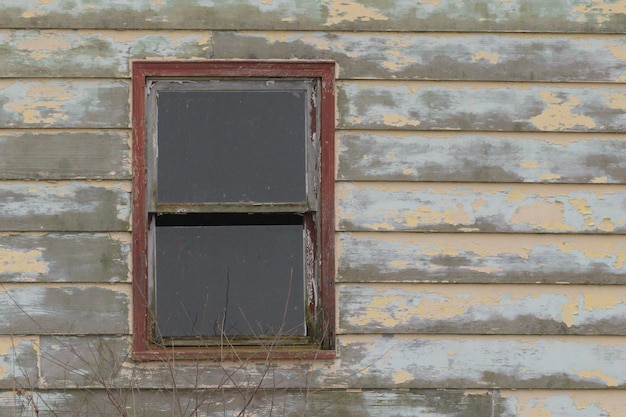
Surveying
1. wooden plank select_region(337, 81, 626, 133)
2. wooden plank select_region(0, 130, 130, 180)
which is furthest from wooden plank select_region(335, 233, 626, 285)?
wooden plank select_region(0, 130, 130, 180)

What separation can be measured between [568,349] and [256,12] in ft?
7.64

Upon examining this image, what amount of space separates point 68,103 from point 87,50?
28 cm

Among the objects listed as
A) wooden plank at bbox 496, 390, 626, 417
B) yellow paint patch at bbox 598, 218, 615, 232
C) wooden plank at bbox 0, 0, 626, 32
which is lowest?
wooden plank at bbox 496, 390, 626, 417

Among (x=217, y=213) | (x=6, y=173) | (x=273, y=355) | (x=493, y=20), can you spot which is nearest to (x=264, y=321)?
(x=273, y=355)

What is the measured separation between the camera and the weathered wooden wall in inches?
179

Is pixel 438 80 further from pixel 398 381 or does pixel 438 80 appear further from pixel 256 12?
pixel 398 381

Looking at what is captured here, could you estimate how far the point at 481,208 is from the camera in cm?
463

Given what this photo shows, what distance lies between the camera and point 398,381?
4.61 metres

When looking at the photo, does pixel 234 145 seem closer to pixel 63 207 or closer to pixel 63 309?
pixel 63 207

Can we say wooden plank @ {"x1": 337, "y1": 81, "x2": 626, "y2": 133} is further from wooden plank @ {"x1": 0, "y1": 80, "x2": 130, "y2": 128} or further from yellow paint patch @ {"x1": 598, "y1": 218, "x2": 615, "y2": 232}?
wooden plank @ {"x1": 0, "y1": 80, "x2": 130, "y2": 128}

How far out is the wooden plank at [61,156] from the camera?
4543mm

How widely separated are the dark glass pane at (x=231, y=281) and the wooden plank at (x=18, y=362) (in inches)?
25.5

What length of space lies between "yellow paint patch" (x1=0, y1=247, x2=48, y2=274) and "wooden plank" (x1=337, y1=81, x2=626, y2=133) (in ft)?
5.40

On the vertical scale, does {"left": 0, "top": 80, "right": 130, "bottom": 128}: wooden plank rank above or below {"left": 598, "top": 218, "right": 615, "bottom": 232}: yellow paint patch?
above
